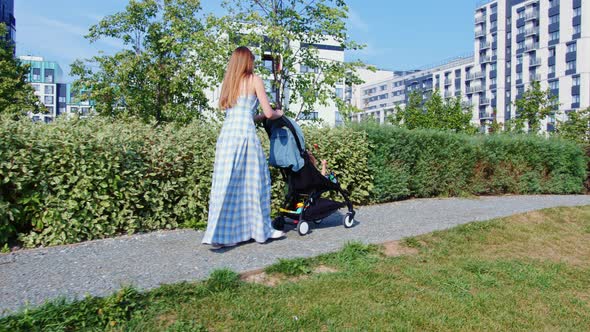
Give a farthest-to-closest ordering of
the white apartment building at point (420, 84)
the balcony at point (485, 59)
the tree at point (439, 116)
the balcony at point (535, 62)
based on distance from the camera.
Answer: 1. the white apartment building at point (420, 84)
2. the balcony at point (485, 59)
3. the balcony at point (535, 62)
4. the tree at point (439, 116)

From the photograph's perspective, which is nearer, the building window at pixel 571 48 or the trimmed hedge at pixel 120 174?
the trimmed hedge at pixel 120 174

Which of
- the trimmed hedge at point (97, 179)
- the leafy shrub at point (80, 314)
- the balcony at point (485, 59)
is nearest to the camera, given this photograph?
the leafy shrub at point (80, 314)

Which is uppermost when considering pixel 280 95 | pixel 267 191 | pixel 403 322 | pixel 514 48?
pixel 514 48

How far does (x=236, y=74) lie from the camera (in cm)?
526

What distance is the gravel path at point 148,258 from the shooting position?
3.92 meters

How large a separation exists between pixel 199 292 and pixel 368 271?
1.63m

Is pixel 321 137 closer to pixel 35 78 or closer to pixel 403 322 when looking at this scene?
pixel 403 322

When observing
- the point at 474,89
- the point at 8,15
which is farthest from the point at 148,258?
the point at 474,89

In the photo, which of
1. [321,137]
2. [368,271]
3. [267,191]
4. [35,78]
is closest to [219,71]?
[321,137]

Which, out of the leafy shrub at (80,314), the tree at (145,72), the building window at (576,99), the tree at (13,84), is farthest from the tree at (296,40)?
the building window at (576,99)

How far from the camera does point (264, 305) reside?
370 centimetres

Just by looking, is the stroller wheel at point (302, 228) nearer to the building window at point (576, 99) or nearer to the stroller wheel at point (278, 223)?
the stroller wheel at point (278, 223)

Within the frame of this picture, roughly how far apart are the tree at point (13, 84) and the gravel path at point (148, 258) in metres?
18.8

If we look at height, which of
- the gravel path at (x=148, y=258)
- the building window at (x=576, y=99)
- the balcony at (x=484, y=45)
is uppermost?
the balcony at (x=484, y=45)
